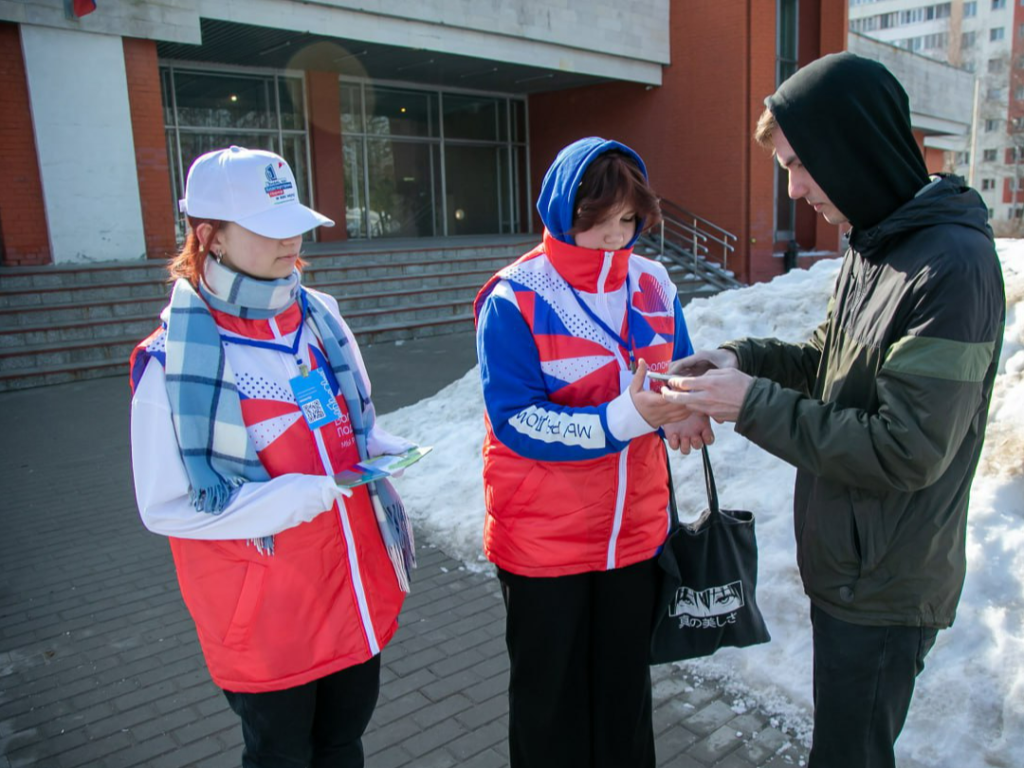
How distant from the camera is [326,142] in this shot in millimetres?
18016

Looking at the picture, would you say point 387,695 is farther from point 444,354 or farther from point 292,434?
point 444,354

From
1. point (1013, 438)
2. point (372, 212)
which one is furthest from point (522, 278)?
point (372, 212)

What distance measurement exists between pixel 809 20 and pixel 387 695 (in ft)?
67.6

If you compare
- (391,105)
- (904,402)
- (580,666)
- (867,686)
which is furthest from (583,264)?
(391,105)

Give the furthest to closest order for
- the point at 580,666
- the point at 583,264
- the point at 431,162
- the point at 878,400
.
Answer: the point at 431,162 < the point at 580,666 < the point at 583,264 < the point at 878,400

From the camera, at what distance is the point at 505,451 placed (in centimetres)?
236

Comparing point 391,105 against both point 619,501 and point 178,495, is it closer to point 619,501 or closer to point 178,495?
point 619,501

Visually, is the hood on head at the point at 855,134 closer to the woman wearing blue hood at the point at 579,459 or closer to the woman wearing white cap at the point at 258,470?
the woman wearing blue hood at the point at 579,459

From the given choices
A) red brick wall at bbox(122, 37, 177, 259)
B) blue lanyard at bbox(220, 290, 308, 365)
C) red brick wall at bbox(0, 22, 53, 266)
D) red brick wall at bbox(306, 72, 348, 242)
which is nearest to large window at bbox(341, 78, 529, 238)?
red brick wall at bbox(306, 72, 348, 242)

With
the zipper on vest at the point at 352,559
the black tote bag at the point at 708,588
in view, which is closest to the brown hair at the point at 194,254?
the zipper on vest at the point at 352,559

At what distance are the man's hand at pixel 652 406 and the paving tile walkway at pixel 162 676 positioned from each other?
1.52 metres

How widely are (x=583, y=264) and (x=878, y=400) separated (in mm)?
878

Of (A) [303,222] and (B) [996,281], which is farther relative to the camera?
(A) [303,222]

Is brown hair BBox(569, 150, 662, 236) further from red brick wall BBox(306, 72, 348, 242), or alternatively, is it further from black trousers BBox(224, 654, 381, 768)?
red brick wall BBox(306, 72, 348, 242)
